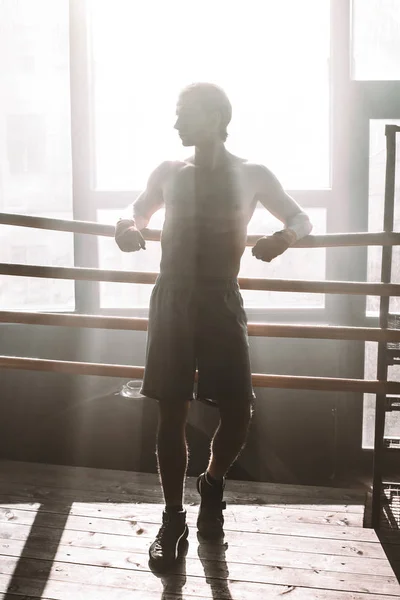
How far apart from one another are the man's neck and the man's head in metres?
0.04

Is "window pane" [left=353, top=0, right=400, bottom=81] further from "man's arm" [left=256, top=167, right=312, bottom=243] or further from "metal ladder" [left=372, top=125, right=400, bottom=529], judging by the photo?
"man's arm" [left=256, top=167, right=312, bottom=243]

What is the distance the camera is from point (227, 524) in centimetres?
206

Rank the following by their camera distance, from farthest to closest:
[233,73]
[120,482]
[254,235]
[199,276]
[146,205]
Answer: [233,73]
[120,482]
[254,235]
[146,205]
[199,276]

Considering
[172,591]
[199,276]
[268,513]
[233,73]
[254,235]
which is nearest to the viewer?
[172,591]

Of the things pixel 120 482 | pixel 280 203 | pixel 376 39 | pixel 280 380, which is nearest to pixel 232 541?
pixel 280 380

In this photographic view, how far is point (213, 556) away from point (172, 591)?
24 centimetres

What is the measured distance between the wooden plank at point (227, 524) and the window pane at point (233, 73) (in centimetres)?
166

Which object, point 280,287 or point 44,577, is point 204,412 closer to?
point 280,287

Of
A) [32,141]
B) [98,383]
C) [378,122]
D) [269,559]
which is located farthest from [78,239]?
[269,559]

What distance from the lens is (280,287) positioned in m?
2.00

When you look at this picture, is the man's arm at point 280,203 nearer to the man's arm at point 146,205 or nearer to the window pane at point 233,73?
the man's arm at point 146,205

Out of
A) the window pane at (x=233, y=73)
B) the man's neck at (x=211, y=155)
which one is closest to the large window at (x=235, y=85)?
the window pane at (x=233, y=73)

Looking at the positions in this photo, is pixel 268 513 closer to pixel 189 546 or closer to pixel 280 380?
pixel 189 546

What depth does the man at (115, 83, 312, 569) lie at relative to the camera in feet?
5.57
